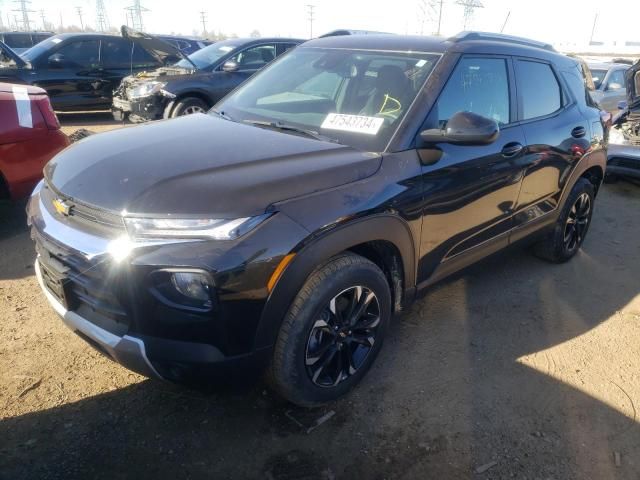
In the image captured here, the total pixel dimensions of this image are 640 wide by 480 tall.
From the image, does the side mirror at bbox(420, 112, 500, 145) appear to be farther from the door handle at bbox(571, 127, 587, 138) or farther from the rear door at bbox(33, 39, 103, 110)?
the rear door at bbox(33, 39, 103, 110)

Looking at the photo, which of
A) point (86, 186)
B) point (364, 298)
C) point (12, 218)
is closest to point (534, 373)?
point (364, 298)

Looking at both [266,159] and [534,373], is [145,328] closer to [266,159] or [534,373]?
[266,159]

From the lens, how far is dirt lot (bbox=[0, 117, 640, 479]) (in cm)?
222

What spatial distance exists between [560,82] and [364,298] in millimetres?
2629

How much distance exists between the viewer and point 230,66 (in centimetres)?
810

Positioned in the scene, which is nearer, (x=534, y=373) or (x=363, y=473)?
(x=363, y=473)

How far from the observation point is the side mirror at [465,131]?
99.3 inches

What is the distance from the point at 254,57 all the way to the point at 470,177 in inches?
274

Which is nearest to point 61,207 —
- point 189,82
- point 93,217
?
point 93,217

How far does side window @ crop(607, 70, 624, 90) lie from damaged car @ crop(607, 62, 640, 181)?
3930 millimetres

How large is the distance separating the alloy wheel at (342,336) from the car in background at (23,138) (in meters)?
3.09

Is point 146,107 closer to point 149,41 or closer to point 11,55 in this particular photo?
point 149,41

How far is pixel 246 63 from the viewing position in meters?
8.77

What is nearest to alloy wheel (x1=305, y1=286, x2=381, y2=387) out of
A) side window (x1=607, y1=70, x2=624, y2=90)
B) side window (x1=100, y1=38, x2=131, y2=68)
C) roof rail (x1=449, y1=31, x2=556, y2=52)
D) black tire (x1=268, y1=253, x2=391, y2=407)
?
black tire (x1=268, y1=253, x2=391, y2=407)
